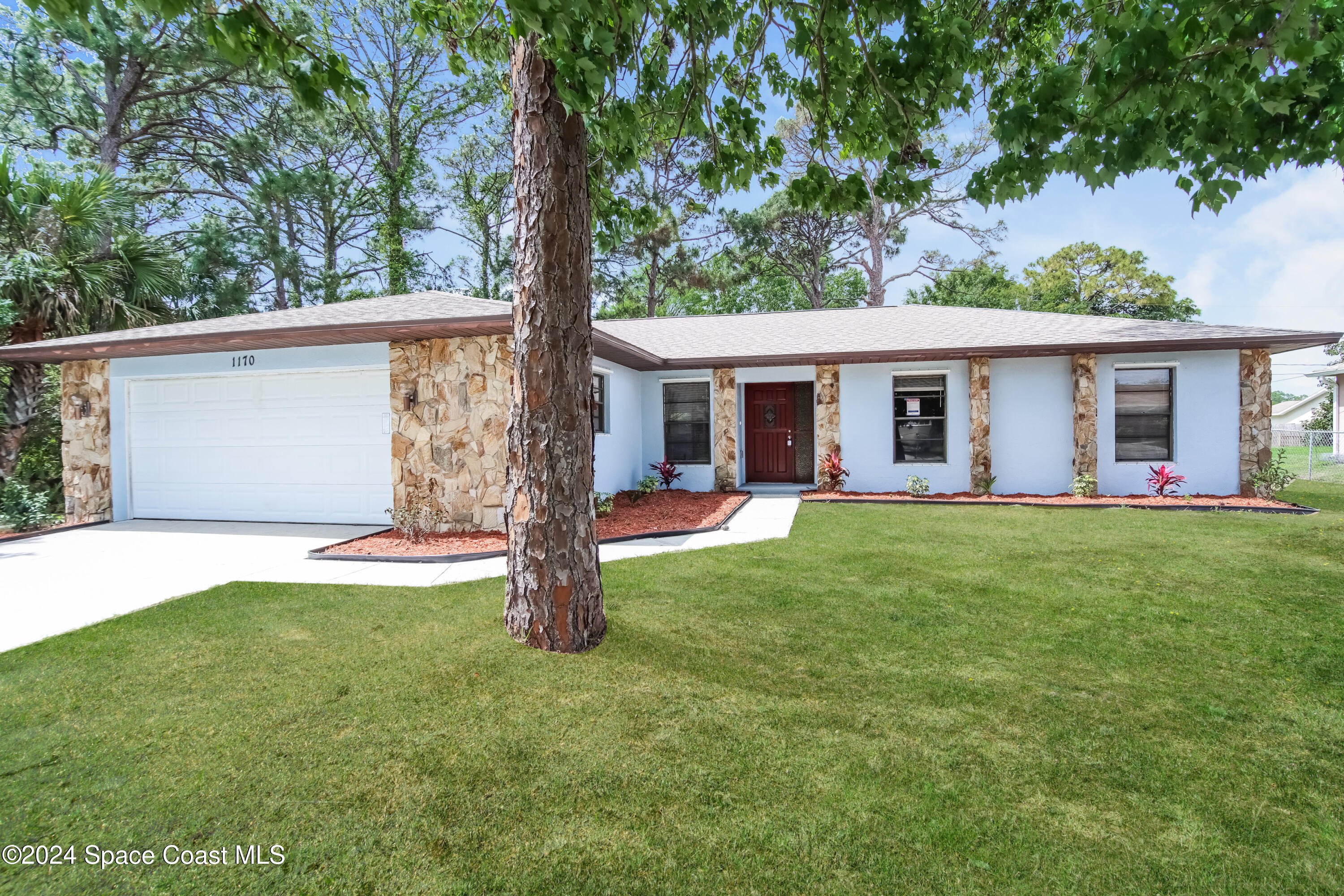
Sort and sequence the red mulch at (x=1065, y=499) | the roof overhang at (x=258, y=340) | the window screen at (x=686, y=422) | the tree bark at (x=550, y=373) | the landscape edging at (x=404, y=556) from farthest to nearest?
the window screen at (x=686, y=422), the red mulch at (x=1065, y=499), the roof overhang at (x=258, y=340), the landscape edging at (x=404, y=556), the tree bark at (x=550, y=373)

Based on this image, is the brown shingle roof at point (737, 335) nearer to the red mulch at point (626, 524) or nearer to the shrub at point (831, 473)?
the shrub at point (831, 473)

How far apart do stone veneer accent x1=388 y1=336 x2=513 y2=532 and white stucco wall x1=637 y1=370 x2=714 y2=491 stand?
4.61 metres

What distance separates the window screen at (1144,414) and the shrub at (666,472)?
8013mm

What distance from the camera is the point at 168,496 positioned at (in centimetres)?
940

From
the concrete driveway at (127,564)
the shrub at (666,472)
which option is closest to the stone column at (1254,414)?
the shrub at (666,472)

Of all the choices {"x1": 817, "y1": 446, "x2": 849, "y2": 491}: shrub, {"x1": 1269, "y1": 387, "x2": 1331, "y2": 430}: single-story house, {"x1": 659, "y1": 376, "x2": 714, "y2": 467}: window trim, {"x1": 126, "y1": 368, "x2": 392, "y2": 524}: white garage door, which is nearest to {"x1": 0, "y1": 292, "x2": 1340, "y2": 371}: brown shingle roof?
{"x1": 659, "y1": 376, "x2": 714, "y2": 467}: window trim

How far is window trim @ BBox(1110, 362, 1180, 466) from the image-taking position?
404 inches

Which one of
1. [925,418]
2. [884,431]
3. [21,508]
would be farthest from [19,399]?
[925,418]

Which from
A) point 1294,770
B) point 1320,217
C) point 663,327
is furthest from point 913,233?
point 1294,770

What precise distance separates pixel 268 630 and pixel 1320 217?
42.1 meters

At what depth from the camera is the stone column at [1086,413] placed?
33.7 ft

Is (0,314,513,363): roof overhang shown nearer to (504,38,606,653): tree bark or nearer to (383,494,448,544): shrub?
(383,494,448,544): shrub

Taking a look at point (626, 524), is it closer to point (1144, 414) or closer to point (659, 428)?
point (659, 428)

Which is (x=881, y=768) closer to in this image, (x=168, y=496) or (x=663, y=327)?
(x=168, y=496)
